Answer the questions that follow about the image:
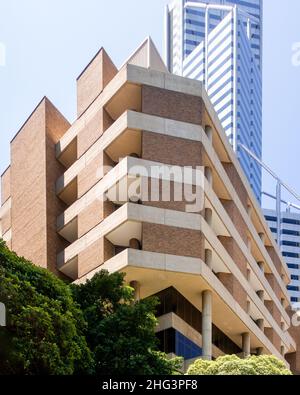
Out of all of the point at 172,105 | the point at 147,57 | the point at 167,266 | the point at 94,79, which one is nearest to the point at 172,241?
the point at 167,266

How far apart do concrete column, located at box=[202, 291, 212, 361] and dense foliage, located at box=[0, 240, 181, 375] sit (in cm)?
967

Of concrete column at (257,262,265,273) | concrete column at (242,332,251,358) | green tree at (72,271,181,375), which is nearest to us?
green tree at (72,271,181,375)

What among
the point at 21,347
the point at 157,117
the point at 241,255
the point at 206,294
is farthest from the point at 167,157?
the point at 21,347

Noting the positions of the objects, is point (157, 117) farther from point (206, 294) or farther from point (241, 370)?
point (241, 370)

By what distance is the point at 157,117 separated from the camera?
149 feet

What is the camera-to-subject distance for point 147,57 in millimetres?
47469

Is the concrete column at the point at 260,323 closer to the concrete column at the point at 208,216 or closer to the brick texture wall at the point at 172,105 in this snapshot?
the concrete column at the point at 208,216

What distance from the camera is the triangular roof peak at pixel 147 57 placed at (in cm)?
4734

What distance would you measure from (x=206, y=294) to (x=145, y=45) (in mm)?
14801

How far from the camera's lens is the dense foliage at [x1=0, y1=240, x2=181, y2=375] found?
25.9 meters

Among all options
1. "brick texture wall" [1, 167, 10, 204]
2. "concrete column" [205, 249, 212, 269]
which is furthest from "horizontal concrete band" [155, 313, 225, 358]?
"brick texture wall" [1, 167, 10, 204]

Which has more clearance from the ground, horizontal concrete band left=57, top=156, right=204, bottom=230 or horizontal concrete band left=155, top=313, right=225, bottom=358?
horizontal concrete band left=57, top=156, right=204, bottom=230

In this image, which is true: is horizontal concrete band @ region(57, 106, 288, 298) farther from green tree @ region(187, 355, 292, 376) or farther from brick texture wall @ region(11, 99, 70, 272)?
green tree @ region(187, 355, 292, 376)

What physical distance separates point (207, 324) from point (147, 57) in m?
15.6
